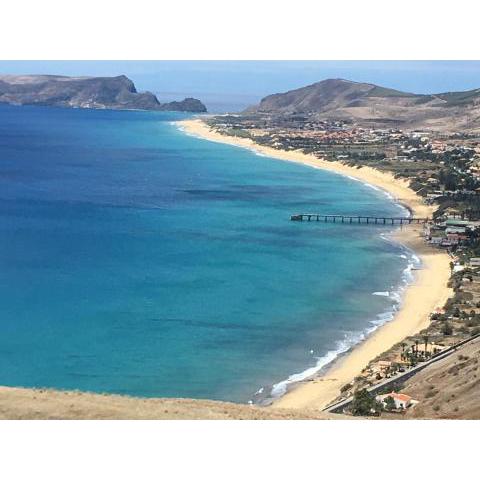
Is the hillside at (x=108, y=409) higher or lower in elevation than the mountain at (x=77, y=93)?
lower

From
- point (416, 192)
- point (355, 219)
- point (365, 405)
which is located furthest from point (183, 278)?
point (416, 192)

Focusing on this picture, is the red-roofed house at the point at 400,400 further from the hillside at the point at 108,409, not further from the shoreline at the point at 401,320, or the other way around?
the hillside at the point at 108,409

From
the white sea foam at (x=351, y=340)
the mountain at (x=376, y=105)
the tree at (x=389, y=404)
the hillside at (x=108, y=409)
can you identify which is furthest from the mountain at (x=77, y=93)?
the hillside at (x=108, y=409)

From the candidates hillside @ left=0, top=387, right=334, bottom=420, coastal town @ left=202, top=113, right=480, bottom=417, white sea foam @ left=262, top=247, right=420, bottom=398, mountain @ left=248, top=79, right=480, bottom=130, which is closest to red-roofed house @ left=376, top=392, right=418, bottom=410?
coastal town @ left=202, top=113, right=480, bottom=417

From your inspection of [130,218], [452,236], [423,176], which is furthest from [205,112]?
[452,236]

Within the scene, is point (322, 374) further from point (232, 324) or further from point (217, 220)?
point (217, 220)

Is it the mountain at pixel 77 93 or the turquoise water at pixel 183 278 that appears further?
the mountain at pixel 77 93

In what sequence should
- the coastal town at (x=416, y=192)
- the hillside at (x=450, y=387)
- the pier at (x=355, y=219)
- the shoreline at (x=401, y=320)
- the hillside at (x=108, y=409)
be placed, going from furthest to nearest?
the pier at (x=355, y=219), the shoreline at (x=401, y=320), the coastal town at (x=416, y=192), the hillside at (x=450, y=387), the hillside at (x=108, y=409)
